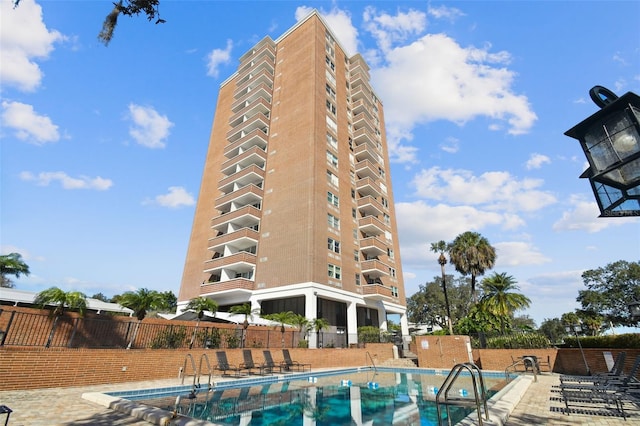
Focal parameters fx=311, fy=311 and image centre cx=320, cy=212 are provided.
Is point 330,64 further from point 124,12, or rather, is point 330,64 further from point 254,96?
point 124,12

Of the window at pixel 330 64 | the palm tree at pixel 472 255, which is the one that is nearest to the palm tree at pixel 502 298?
the palm tree at pixel 472 255

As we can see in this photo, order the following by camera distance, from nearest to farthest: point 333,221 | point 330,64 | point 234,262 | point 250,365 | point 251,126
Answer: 1. point 250,365
2. point 234,262
3. point 333,221
4. point 251,126
5. point 330,64

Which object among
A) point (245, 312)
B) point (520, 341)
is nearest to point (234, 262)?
point (245, 312)

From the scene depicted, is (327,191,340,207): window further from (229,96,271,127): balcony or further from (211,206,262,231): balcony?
(229,96,271,127): balcony

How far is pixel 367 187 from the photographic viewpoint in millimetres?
41250

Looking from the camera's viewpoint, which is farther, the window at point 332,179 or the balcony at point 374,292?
the window at point 332,179

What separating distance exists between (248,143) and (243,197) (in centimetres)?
816

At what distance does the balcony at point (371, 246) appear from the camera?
122ft

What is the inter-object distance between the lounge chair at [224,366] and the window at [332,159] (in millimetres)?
24651

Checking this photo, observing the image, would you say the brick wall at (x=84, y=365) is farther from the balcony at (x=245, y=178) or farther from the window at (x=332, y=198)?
the balcony at (x=245, y=178)

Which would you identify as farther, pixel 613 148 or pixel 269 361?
pixel 269 361

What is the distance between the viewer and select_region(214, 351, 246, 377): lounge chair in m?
17.5

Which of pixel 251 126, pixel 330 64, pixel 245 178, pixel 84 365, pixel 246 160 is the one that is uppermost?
pixel 330 64

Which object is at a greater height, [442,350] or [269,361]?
[442,350]
